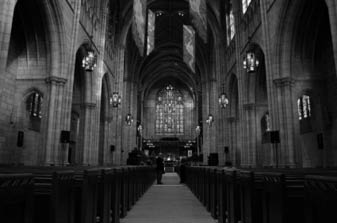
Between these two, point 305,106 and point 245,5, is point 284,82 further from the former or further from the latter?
point 245,5

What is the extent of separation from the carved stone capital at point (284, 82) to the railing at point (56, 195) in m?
8.96

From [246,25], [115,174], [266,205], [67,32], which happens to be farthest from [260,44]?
[266,205]

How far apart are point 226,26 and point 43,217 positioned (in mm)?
23684

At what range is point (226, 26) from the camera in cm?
2375

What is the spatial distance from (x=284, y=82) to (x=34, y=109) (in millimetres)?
12743

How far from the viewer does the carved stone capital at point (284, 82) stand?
37.4ft

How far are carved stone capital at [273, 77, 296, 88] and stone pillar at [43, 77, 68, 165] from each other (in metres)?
9.57

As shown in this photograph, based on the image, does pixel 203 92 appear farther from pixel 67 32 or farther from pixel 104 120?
pixel 67 32

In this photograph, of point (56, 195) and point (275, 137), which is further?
point (275, 137)

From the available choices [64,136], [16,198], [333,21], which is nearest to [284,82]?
[333,21]

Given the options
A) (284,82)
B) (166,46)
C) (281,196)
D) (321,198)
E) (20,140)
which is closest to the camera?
(321,198)

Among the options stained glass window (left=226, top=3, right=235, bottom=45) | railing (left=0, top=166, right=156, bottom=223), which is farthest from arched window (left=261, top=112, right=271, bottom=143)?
railing (left=0, top=166, right=156, bottom=223)

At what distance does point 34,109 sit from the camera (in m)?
14.2

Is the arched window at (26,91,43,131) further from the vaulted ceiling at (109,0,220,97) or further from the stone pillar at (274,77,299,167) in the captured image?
the vaulted ceiling at (109,0,220,97)
